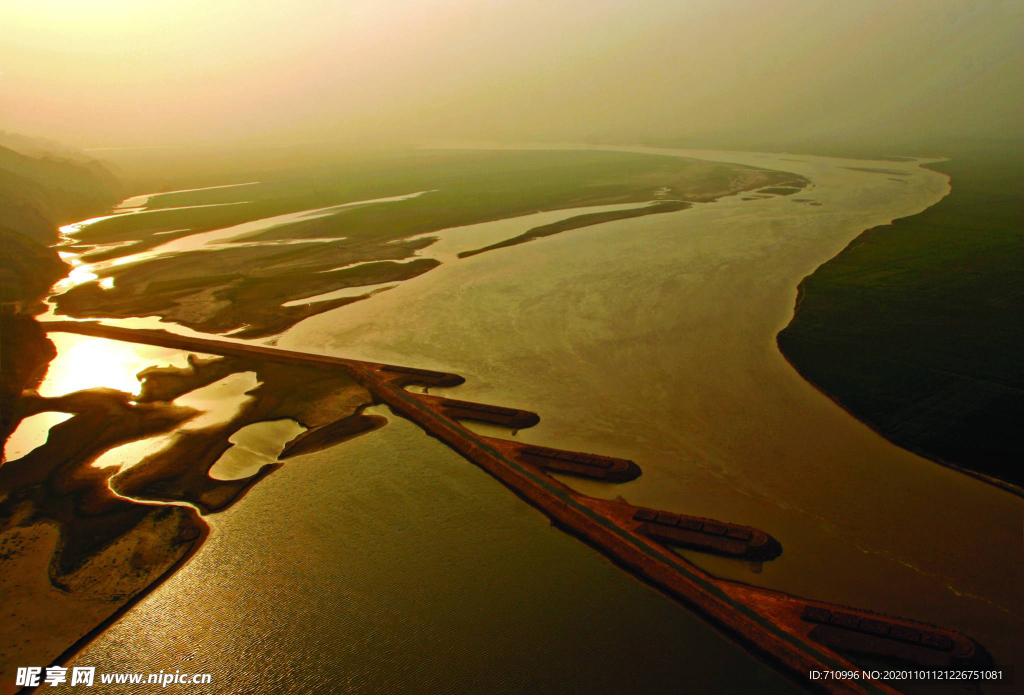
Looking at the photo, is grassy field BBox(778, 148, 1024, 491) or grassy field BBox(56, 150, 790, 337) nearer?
grassy field BBox(778, 148, 1024, 491)

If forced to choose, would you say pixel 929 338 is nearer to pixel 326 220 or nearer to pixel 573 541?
pixel 573 541

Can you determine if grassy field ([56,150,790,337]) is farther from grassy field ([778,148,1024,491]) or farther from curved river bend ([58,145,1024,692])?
grassy field ([778,148,1024,491])

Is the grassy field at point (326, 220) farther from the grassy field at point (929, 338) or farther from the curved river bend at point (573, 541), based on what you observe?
the grassy field at point (929, 338)

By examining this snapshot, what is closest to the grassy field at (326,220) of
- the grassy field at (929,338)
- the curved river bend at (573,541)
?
the curved river bend at (573,541)

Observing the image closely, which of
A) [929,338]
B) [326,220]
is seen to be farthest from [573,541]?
[326,220]

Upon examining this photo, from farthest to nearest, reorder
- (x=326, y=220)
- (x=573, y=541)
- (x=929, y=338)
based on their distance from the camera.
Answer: (x=326, y=220) < (x=929, y=338) < (x=573, y=541)

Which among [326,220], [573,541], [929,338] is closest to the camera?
[573,541]

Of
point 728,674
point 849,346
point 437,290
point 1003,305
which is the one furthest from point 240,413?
point 1003,305

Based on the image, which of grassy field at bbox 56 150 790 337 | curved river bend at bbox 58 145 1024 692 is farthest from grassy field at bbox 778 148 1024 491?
grassy field at bbox 56 150 790 337

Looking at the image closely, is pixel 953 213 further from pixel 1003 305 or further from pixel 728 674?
pixel 728 674
